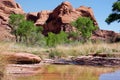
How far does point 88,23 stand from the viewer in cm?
7412

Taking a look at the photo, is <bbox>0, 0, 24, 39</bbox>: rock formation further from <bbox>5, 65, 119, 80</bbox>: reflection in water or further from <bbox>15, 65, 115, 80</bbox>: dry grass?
<bbox>5, 65, 119, 80</bbox>: reflection in water

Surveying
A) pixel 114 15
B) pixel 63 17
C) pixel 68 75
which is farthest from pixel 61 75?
pixel 63 17

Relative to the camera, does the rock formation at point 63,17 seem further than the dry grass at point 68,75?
Yes

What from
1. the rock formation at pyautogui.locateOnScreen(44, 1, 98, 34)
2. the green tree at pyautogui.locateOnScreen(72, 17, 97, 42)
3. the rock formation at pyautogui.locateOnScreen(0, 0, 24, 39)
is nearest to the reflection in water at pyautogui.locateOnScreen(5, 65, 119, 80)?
the green tree at pyautogui.locateOnScreen(72, 17, 97, 42)

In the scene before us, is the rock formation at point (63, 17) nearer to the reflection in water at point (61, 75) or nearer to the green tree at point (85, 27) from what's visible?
the green tree at point (85, 27)

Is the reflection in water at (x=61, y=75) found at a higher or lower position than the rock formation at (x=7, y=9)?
lower

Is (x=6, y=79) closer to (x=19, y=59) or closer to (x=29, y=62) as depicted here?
(x=19, y=59)

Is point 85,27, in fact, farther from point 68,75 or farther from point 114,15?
point 68,75

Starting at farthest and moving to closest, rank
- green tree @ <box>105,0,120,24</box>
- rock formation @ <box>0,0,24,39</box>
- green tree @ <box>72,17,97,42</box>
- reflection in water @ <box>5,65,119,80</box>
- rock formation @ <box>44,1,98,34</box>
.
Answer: rock formation @ <box>44,1,98,34</box>
rock formation @ <box>0,0,24,39</box>
green tree @ <box>72,17,97,42</box>
green tree @ <box>105,0,120,24</box>
reflection in water @ <box>5,65,119,80</box>

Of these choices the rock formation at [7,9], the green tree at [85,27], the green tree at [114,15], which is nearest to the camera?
the green tree at [114,15]

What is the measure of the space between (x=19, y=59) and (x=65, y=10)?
4553 inches

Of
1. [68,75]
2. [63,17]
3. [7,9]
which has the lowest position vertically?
[68,75]

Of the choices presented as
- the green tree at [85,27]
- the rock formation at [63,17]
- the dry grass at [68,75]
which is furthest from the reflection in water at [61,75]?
the rock formation at [63,17]

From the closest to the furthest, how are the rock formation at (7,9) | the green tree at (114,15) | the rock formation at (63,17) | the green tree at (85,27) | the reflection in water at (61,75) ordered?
the reflection in water at (61,75) → the green tree at (114,15) → the green tree at (85,27) → the rock formation at (7,9) → the rock formation at (63,17)
